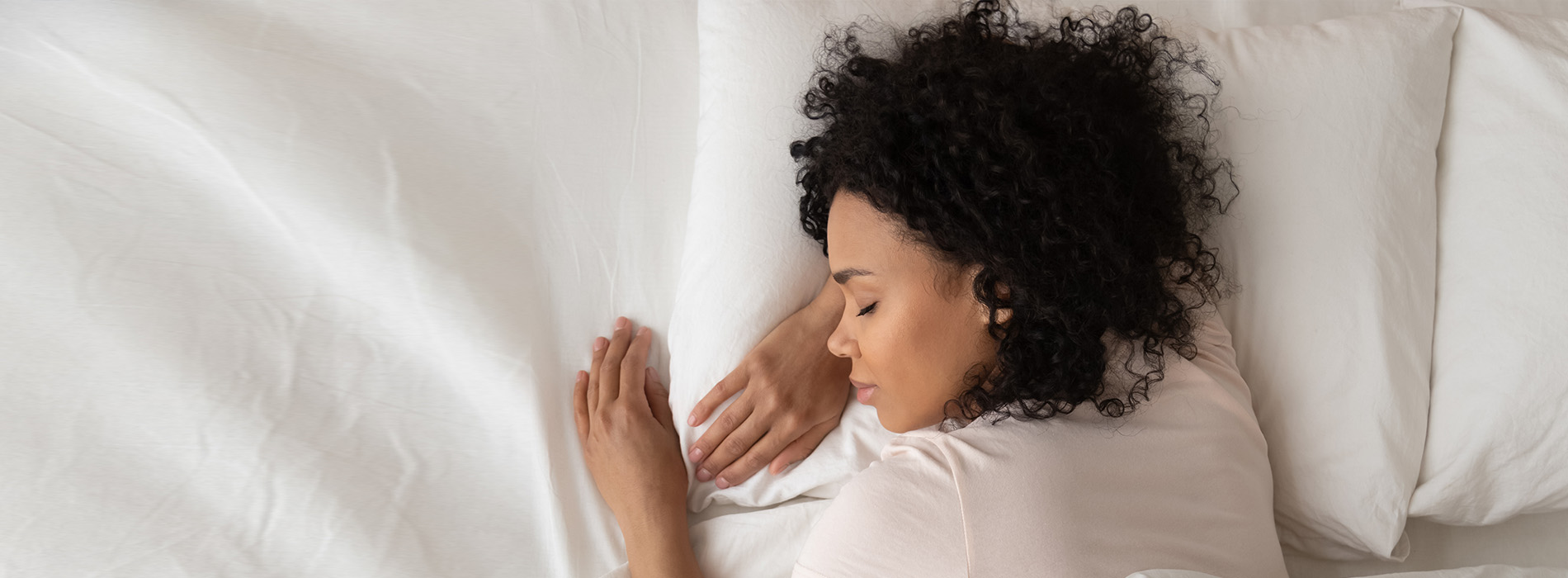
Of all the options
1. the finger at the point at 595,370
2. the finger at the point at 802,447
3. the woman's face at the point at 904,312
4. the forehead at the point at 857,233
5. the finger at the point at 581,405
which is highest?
the forehead at the point at 857,233

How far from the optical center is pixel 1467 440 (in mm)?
1084

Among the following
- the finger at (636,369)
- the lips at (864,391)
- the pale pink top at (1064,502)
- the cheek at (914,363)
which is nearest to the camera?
the pale pink top at (1064,502)

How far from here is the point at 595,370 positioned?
1211mm

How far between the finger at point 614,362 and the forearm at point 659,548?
0.17 m

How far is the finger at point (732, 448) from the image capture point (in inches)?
45.1

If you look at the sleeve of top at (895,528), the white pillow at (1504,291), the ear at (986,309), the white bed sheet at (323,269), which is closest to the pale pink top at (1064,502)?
the sleeve of top at (895,528)

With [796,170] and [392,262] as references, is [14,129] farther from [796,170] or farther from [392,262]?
[796,170]

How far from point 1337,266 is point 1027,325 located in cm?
45

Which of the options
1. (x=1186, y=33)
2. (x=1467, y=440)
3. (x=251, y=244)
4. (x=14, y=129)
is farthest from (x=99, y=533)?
(x=1467, y=440)

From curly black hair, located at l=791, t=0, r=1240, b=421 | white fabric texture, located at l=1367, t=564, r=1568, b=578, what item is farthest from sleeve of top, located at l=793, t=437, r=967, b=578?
white fabric texture, located at l=1367, t=564, r=1568, b=578

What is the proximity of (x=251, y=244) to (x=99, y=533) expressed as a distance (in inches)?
15.1

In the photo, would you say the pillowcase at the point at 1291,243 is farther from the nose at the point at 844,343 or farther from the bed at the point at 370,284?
the nose at the point at 844,343

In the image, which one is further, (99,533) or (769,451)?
(769,451)

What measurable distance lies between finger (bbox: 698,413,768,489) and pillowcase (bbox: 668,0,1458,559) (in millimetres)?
35
